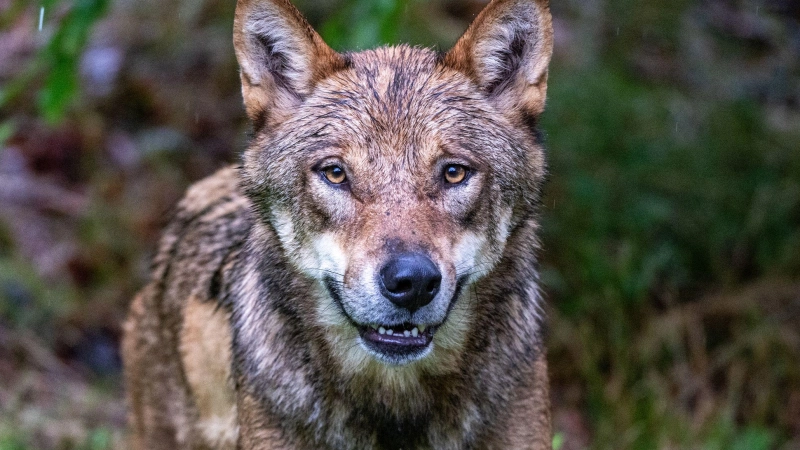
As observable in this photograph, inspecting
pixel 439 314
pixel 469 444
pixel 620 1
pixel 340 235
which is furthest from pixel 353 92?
pixel 620 1

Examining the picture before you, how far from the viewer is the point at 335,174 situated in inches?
147

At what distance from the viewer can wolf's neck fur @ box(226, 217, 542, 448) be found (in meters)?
3.89

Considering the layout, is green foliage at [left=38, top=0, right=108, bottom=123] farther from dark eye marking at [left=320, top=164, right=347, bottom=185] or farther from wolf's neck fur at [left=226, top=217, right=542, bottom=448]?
dark eye marking at [left=320, top=164, right=347, bottom=185]

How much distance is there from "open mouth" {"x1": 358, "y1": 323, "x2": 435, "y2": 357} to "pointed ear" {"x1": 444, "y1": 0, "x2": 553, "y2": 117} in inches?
42.8

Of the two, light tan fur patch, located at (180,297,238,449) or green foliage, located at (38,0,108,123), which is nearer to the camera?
light tan fur patch, located at (180,297,238,449)

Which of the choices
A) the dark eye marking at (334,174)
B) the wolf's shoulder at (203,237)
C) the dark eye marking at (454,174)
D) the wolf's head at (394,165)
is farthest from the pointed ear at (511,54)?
the wolf's shoulder at (203,237)

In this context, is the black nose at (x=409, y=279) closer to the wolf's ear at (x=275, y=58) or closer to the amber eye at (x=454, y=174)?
the amber eye at (x=454, y=174)

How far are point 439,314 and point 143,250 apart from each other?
A: 205 inches

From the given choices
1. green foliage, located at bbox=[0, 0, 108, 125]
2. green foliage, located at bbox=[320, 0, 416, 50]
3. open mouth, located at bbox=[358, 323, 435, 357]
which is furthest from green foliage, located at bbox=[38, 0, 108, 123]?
open mouth, located at bbox=[358, 323, 435, 357]

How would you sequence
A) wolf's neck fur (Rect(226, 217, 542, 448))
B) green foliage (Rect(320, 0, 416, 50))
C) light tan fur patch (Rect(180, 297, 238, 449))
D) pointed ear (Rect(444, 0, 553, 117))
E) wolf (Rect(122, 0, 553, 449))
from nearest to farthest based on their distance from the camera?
wolf (Rect(122, 0, 553, 449)), wolf's neck fur (Rect(226, 217, 542, 448)), pointed ear (Rect(444, 0, 553, 117)), light tan fur patch (Rect(180, 297, 238, 449)), green foliage (Rect(320, 0, 416, 50))

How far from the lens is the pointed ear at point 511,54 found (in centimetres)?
400

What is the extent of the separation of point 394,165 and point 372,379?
2.89 ft

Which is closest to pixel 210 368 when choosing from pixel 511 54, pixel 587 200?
pixel 511 54

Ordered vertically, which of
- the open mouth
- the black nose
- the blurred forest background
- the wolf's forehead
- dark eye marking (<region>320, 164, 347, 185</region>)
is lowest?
the blurred forest background
